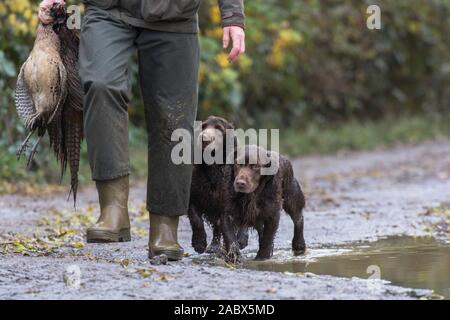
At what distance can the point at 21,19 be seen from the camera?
11383 mm

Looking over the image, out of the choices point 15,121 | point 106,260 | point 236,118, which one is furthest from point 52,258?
point 236,118

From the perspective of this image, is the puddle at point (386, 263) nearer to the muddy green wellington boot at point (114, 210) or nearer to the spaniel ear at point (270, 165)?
the spaniel ear at point (270, 165)

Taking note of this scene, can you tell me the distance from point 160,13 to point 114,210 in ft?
3.95

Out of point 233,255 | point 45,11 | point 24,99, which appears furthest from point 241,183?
point 45,11

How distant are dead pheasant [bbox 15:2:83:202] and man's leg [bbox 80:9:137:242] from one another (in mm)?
388

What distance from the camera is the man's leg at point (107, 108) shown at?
19.6 ft

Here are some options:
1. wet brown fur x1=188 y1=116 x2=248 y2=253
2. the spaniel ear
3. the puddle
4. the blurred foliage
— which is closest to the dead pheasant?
wet brown fur x1=188 y1=116 x2=248 y2=253

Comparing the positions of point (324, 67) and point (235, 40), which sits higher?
point (324, 67)

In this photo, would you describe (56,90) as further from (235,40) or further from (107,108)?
(235,40)

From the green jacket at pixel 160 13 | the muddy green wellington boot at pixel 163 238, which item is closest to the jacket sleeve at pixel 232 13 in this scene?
the green jacket at pixel 160 13

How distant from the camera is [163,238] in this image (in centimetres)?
613

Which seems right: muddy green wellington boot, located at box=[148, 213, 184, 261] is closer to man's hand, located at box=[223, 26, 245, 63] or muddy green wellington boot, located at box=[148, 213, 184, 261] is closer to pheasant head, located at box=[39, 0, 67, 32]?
man's hand, located at box=[223, 26, 245, 63]

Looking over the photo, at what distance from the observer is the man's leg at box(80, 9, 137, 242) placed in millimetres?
5961

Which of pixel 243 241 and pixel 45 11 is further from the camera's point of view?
pixel 243 241
